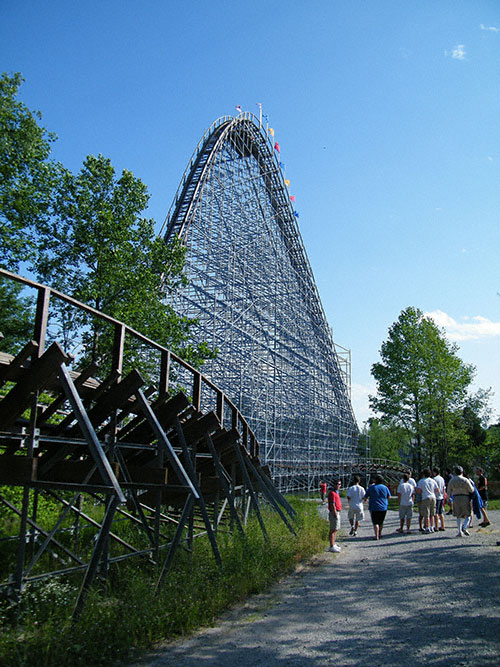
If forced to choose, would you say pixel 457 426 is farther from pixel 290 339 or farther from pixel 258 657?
pixel 258 657

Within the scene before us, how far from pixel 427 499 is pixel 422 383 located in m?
16.4

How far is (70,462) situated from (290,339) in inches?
695

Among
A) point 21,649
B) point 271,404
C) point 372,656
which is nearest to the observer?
point 21,649

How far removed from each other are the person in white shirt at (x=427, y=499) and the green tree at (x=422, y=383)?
15.6 m

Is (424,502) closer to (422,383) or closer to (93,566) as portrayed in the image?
(93,566)

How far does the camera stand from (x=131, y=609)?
369 centimetres

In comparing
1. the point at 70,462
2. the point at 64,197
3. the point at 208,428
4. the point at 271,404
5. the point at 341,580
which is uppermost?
the point at 64,197

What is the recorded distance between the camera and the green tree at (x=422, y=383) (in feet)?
79.4

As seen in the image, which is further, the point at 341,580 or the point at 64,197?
the point at 64,197

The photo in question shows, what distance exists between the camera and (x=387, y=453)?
44719 mm

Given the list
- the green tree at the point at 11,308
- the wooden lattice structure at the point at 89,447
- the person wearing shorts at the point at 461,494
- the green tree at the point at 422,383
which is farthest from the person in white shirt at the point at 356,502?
the green tree at the point at 422,383

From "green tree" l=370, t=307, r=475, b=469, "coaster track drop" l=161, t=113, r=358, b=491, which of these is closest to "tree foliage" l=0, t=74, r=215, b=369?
"coaster track drop" l=161, t=113, r=358, b=491

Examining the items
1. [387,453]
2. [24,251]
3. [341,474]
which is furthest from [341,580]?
[387,453]

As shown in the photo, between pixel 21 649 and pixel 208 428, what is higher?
pixel 208 428
